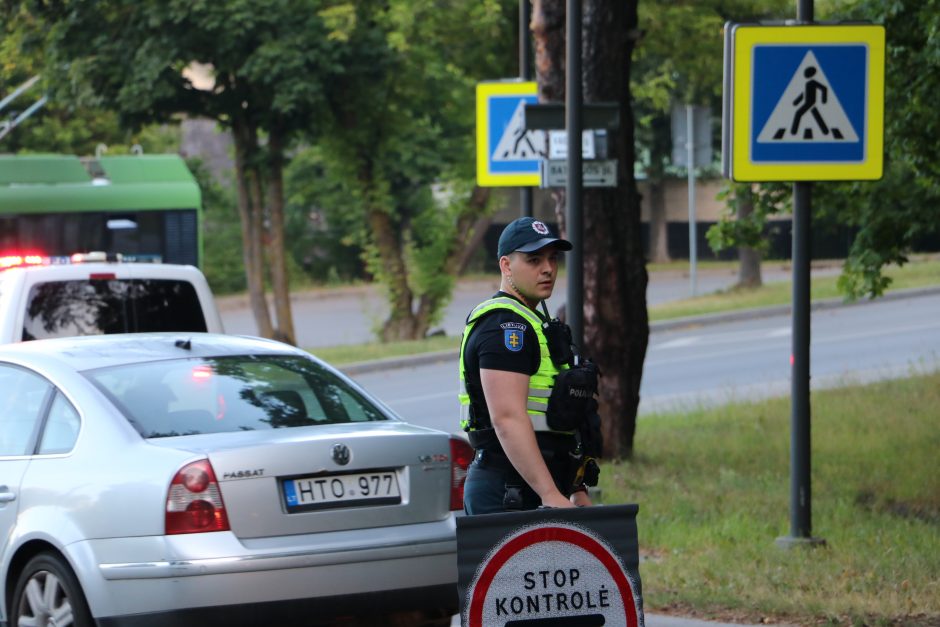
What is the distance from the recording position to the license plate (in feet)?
19.4

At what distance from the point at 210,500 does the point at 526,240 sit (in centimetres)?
156

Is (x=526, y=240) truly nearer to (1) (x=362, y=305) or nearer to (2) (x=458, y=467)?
(2) (x=458, y=467)

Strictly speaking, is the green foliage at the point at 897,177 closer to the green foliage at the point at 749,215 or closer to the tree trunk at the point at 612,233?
the green foliage at the point at 749,215

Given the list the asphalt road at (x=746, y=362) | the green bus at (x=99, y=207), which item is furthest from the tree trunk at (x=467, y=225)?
the green bus at (x=99, y=207)

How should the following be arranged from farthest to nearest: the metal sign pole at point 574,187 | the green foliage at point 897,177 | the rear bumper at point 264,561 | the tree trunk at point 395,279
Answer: the tree trunk at point 395,279 < the green foliage at point 897,177 < the metal sign pole at point 574,187 < the rear bumper at point 264,561

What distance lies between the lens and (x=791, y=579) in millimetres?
7477

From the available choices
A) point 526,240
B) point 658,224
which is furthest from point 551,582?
point 658,224

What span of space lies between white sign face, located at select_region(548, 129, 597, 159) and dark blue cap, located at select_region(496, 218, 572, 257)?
4.92 metres

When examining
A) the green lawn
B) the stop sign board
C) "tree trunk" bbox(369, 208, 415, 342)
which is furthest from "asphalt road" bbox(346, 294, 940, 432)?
the stop sign board

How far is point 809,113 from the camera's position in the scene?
816cm

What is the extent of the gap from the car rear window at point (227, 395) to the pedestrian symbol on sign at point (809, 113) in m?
2.79

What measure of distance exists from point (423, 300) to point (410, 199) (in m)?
19.3

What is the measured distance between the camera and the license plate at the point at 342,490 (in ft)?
19.4

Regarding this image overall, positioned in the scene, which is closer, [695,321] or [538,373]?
[538,373]
